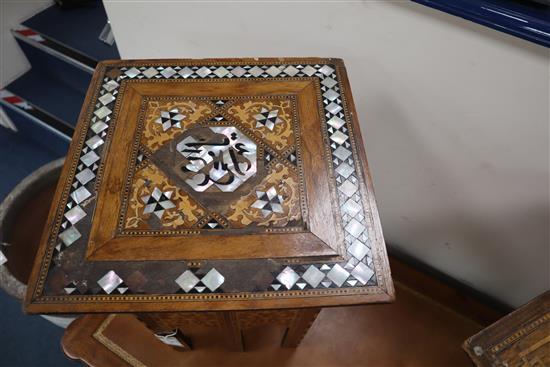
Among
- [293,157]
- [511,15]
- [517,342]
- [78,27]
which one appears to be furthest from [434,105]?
[78,27]

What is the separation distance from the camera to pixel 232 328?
853mm

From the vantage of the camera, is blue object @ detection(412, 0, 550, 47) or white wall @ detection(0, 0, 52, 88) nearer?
blue object @ detection(412, 0, 550, 47)

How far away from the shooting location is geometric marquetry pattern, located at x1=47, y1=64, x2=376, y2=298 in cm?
62

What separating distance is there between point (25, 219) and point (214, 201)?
90cm

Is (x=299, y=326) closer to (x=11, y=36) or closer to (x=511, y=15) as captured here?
(x=511, y=15)

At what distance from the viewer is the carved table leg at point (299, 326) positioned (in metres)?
0.75

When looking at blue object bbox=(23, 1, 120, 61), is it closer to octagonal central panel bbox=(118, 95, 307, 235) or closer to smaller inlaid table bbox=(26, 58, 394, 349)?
smaller inlaid table bbox=(26, 58, 394, 349)

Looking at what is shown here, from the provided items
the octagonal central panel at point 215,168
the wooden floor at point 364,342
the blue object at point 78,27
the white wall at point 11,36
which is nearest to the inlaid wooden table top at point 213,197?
the octagonal central panel at point 215,168

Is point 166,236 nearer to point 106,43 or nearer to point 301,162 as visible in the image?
point 301,162

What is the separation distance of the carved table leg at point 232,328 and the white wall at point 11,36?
59.7 inches

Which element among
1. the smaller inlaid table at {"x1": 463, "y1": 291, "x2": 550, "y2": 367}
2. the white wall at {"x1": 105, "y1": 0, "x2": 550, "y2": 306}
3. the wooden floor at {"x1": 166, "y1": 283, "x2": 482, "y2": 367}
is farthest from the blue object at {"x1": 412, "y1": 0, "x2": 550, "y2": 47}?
the wooden floor at {"x1": 166, "y1": 283, "x2": 482, "y2": 367}

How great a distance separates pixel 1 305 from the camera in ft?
4.57

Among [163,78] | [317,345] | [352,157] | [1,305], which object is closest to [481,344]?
[352,157]

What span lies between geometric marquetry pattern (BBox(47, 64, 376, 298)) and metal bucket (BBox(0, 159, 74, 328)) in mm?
620
